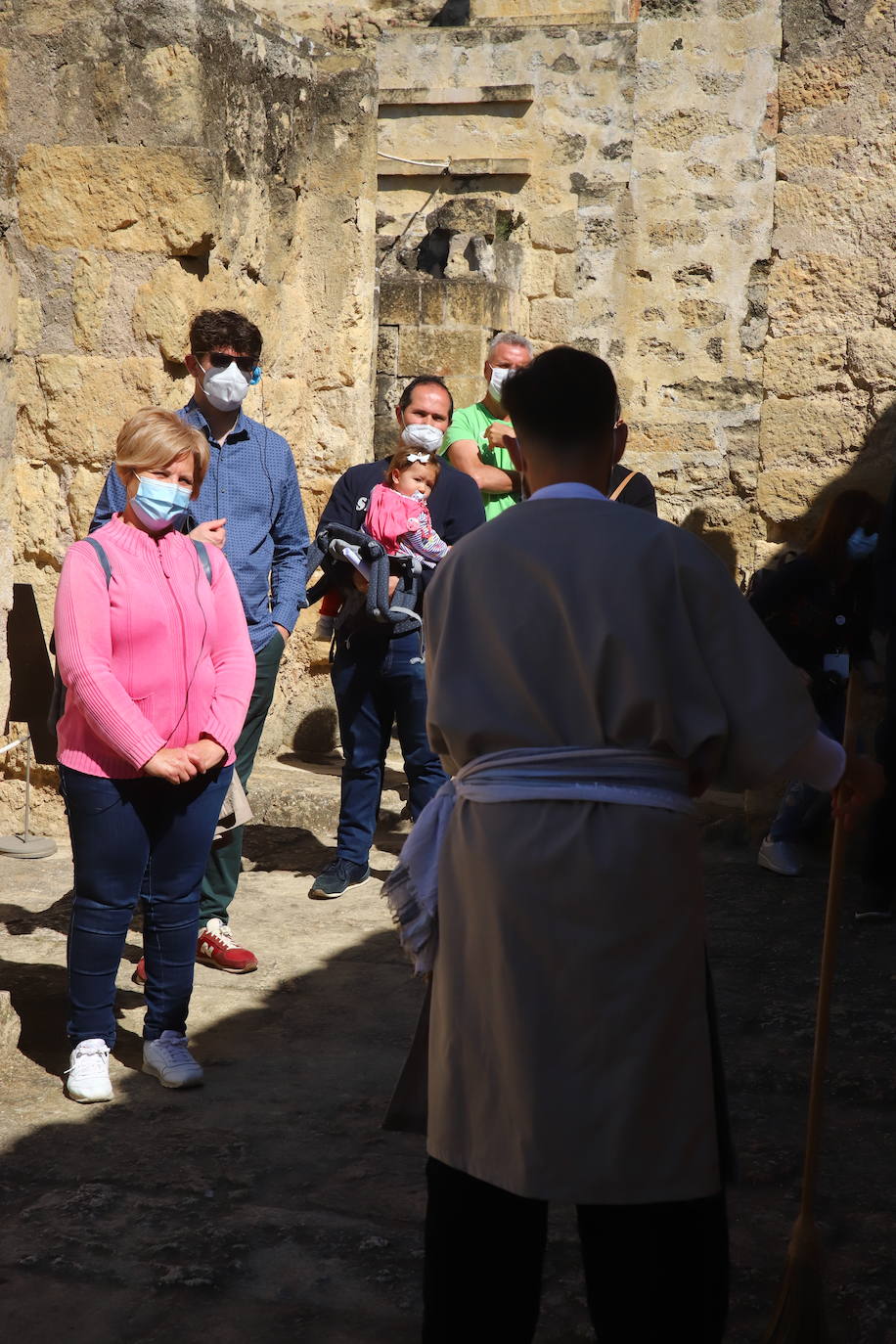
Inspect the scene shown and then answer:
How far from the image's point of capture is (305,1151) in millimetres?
3355

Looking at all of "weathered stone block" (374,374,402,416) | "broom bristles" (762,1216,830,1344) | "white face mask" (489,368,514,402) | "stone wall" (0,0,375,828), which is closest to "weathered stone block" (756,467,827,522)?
"white face mask" (489,368,514,402)

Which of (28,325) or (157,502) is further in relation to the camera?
(28,325)

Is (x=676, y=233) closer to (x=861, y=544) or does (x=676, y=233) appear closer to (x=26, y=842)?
(x=861, y=544)

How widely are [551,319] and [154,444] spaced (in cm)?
651

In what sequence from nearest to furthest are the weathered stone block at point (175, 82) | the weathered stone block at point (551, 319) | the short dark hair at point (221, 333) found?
the short dark hair at point (221, 333) → the weathered stone block at point (175, 82) → the weathered stone block at point (551, 319)

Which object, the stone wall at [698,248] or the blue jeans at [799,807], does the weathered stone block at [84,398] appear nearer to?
the blue jeans at [799,807]

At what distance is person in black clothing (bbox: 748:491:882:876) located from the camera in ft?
17.4

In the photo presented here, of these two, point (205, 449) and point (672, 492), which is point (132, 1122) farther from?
point (672, 492)

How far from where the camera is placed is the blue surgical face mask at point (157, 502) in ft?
11.9

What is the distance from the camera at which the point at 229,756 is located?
3.80m

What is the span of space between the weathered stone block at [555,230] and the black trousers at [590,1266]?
27.5ft

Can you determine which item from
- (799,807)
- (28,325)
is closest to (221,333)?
(28,325)

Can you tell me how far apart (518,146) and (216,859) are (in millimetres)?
6905

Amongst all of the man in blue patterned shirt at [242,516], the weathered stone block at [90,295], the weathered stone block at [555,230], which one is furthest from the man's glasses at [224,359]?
the weathered stone block at [555,230]
